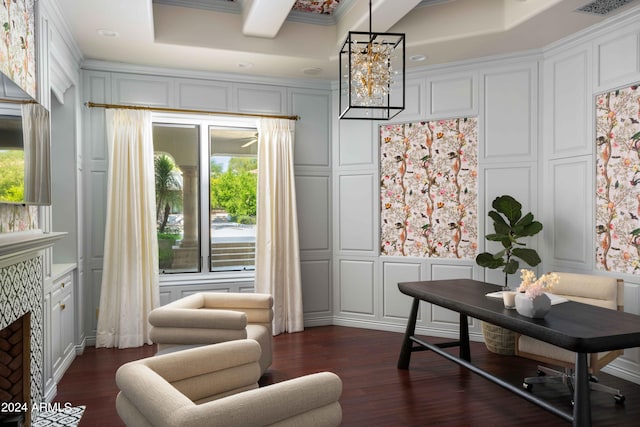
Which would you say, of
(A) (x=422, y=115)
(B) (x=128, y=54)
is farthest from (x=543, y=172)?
(B) (x=128, y=54)

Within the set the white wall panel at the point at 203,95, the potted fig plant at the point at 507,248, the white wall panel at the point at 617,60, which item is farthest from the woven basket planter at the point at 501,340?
the white wall panel at the point at 203,95

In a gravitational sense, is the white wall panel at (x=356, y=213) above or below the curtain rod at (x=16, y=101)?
below

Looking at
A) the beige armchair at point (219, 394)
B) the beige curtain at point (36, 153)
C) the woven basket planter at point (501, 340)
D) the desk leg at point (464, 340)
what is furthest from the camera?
the woven basket planter at point (501, 340)

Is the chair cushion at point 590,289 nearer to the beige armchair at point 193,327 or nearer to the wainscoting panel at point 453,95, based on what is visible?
the wainscoting panel at point 453,95

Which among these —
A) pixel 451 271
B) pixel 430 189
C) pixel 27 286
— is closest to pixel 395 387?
pixel 451 271

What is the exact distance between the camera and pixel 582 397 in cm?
260

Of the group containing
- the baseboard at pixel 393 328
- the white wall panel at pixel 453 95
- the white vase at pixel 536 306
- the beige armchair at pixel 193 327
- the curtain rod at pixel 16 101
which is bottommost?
the baseboard at pixel 393 328

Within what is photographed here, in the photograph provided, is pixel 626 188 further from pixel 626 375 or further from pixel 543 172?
pixel 626 375

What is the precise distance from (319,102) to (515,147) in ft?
7.65

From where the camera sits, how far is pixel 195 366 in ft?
7.47

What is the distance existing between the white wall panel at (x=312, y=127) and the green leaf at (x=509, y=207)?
2113 millimetres

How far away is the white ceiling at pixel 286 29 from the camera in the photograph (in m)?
4.04

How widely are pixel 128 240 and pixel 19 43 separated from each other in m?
2.42

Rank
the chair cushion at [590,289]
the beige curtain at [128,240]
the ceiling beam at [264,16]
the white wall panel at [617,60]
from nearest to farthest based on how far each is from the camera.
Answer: the chair cushion at [590,289], the white wall panel at [617,60], the ceiling beam at [264,16], the beige curtain at [128,240]
